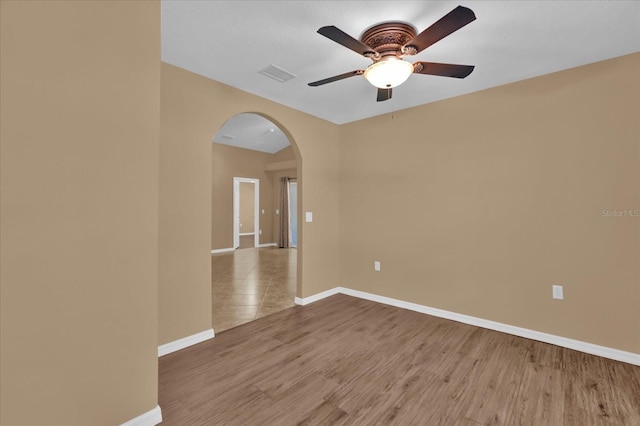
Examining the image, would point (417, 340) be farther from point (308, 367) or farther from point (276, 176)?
point (276, 176)

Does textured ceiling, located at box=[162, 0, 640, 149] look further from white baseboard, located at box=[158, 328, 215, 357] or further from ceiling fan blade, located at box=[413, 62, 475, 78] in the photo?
white baseboard, located at box=[158, 328, 215, 357]

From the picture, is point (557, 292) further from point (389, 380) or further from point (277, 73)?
point (277, 73)

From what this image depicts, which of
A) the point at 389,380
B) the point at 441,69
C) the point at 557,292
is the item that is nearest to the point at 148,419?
the point at 389,380

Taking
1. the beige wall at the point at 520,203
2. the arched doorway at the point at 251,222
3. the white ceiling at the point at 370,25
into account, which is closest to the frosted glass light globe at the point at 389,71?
the white ceiling at the point at 370,25

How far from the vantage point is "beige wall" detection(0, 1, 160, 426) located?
4.11 ft

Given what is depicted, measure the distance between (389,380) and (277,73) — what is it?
2.90m

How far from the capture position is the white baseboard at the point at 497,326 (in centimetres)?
243

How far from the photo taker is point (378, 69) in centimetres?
199

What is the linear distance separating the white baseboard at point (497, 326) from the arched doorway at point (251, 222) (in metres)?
0.78

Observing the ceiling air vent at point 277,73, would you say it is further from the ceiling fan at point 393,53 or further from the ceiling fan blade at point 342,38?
the ceiling fan blade at point 342,38

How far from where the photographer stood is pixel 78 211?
4.68ft

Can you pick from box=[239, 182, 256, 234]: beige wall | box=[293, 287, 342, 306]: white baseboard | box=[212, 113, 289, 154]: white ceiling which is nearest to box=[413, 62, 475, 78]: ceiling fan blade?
box=[293, 287, 342, 306]: white baseboard

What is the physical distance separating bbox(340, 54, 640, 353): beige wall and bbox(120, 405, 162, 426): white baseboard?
2.93 metres

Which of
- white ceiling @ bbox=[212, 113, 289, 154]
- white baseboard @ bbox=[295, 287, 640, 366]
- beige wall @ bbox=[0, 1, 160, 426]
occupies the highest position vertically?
white ceiling @ bbox=[212, 113, 289, 154]
